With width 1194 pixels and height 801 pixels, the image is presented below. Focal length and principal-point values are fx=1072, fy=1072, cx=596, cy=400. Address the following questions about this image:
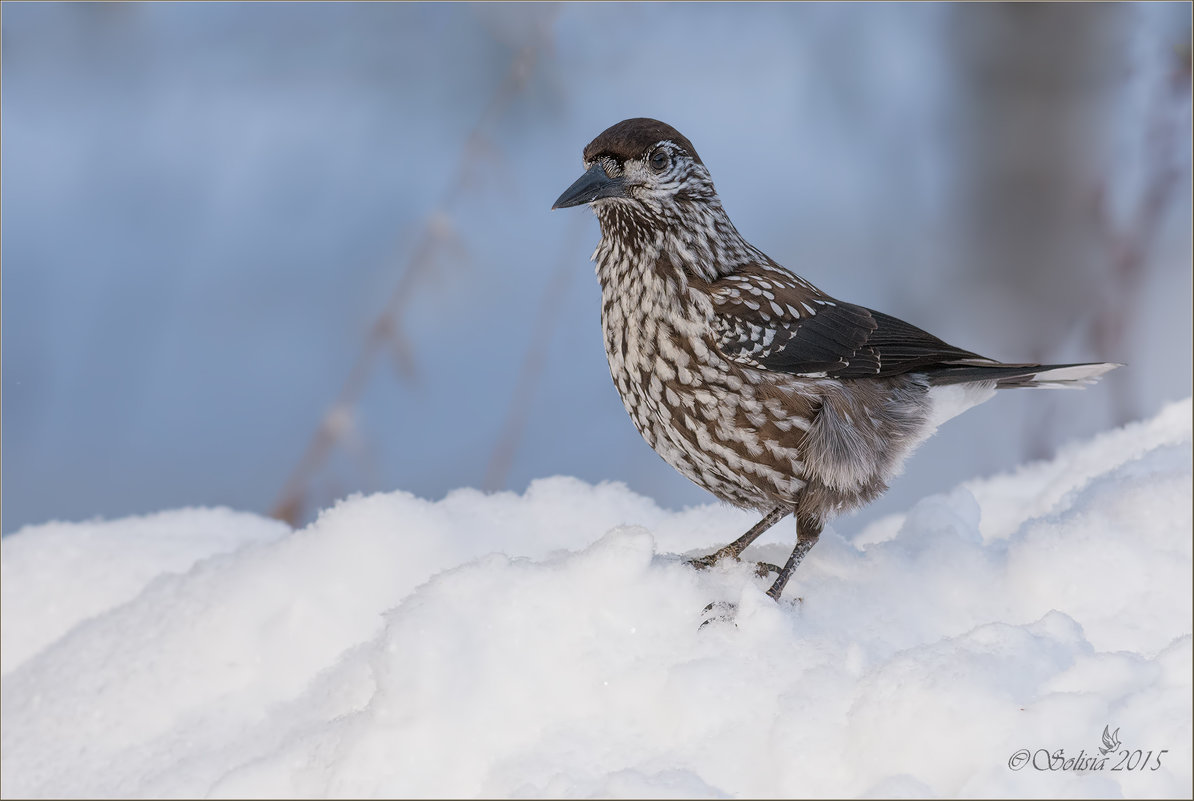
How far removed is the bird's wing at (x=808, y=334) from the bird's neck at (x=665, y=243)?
0.06 metres

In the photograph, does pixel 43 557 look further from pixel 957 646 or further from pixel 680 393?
pixel 957 646

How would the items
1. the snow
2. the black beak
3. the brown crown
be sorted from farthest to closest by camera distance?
the brown crown
the black beak
the snow

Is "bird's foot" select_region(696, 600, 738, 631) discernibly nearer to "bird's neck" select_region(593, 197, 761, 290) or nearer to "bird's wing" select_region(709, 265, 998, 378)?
"bird's wing" select_region(709, 265, 998, 378)

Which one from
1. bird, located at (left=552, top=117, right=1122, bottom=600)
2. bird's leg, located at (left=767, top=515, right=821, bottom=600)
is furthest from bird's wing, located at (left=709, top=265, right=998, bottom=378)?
bird's leg, located at (left=767, top=515, right=821, bottom=600)

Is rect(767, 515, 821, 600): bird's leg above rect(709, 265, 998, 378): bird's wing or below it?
below

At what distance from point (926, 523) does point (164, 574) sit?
2.25 m

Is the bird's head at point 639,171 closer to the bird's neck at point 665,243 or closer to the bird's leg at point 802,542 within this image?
the bird's neck at point 665,243

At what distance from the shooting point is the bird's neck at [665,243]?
280 cm

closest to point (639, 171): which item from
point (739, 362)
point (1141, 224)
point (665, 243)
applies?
point (665, 243)

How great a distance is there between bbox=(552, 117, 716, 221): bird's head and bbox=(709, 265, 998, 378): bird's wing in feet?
0.86

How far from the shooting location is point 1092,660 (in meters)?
1.91

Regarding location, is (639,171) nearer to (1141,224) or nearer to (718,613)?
(718,613)

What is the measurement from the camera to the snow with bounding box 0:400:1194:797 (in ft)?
6.02

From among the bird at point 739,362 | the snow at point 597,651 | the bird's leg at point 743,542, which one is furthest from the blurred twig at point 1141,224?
the bird's leg at point 743,542
